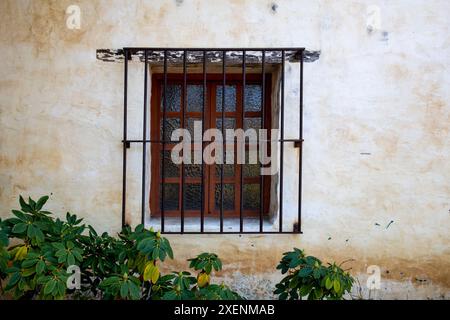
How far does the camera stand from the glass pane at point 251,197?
3.30 m

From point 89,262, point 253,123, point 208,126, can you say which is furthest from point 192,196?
point 89,262

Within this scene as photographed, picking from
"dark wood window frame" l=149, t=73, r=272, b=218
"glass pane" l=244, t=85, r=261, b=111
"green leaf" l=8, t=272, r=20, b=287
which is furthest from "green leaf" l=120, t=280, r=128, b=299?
"glass pane" l=244, t=85, r=261, b=111

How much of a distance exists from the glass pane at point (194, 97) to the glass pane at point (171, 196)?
642 mm

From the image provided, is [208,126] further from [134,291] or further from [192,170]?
[134,291]

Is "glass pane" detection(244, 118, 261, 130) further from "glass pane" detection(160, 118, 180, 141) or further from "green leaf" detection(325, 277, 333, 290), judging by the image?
"green leaf" detection(325, 277, 333, 290)

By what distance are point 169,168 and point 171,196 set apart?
0.75ft

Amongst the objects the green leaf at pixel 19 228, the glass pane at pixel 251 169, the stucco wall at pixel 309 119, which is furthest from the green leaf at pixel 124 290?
the glass pane at pixel 251 169

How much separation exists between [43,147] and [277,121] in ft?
5.80

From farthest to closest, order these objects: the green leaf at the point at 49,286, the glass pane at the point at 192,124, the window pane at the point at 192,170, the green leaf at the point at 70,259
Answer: the window pane at the point at 192,170 < the glass pane at the point at 192,124 < the green leaf at the point at 70,259 < the green leaf at the point at 49,286

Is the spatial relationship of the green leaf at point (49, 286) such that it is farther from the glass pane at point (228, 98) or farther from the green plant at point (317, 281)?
the glass pane at point (228, 98)

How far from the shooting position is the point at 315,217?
3037 mm

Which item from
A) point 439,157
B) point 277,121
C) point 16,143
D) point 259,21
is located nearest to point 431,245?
point 439,157

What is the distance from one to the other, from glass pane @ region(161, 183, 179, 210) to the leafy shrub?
698mm

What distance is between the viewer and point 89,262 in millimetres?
2457
